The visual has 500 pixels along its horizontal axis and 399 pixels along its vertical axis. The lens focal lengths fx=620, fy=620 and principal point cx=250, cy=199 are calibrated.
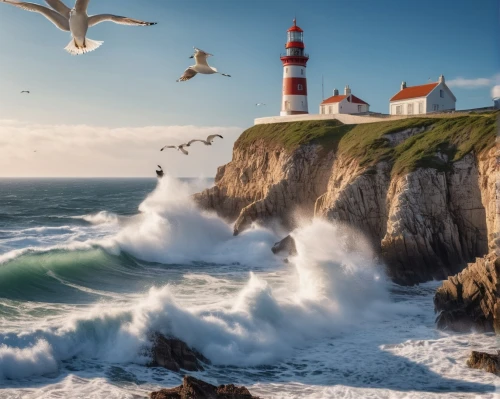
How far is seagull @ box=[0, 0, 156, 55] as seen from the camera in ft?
26.2

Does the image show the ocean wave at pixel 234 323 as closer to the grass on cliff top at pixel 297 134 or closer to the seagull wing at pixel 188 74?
the seagull wing at pixel 188 74

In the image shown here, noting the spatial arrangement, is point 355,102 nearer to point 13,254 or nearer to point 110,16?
point 13,254

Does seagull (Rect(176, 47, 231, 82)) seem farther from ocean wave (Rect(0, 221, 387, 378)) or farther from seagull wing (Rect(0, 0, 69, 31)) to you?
ocean wave (Rect(0, 221, 387, 378))

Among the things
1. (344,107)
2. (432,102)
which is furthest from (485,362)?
(344,107)

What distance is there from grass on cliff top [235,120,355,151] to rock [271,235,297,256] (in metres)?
7.94

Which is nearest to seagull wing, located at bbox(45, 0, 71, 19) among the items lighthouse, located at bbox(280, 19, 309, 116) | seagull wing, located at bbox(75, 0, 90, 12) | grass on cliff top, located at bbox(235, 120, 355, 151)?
seagull wing, located at bbox(75, 0, 90, 12)

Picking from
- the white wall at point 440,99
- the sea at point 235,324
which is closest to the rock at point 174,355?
the sea at point 235,324

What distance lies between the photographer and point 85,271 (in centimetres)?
2847

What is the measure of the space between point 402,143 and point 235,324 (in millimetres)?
17792

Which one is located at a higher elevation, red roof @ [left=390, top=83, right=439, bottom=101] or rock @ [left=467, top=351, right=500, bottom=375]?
red roof @ [left=390, top=83, right=439, bottom=101]

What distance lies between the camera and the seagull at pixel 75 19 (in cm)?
799

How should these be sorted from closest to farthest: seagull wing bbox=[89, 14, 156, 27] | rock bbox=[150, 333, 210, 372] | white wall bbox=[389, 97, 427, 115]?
seagull wing bbox=[89, 14, 156, 27], rock bbox=[150, 333, 210, 372], white wall bbox=[389, 97, 427, 115]

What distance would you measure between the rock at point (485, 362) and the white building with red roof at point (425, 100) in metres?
30.1

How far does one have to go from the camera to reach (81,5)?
8.15 metres
